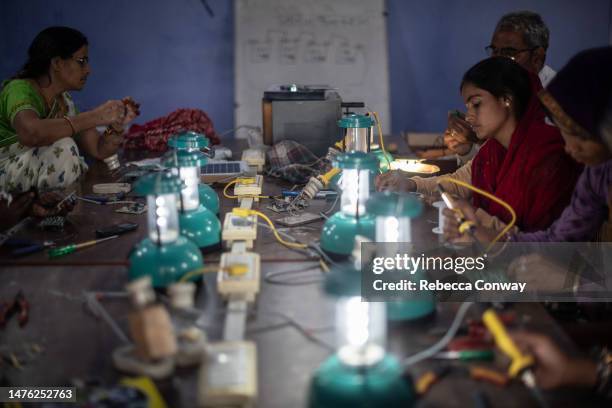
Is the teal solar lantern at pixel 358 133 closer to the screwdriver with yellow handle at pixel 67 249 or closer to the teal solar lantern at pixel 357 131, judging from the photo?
the teal solar lantern at pixel 357 131

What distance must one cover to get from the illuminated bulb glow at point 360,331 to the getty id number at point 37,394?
47 centimetres

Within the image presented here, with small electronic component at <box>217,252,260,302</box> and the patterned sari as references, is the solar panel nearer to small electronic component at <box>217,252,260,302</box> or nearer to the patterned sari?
the patterned sari

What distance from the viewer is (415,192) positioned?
2420 mm

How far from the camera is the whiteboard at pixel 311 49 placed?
173 inches

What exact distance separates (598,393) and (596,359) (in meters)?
0.08

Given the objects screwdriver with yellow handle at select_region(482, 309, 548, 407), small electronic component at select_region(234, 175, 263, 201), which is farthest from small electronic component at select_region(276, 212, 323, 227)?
screwdriver with yellow handle at select_region(482, 309, 548, 407)

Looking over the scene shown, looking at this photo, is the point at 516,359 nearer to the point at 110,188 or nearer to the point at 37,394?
the point at 37,394

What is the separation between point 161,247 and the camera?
148 centimetres

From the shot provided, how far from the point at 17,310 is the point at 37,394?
1.23 feet

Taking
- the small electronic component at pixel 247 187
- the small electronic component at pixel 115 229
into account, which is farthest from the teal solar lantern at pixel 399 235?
the small electronic component at pixel 247 187

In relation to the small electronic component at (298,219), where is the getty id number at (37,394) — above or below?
below

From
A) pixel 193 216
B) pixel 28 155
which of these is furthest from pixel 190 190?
pixel 28 155

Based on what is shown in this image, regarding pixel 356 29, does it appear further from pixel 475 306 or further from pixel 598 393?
pixel 598 393

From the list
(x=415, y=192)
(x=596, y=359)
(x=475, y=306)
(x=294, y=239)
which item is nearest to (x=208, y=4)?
(x=415, y=192)
